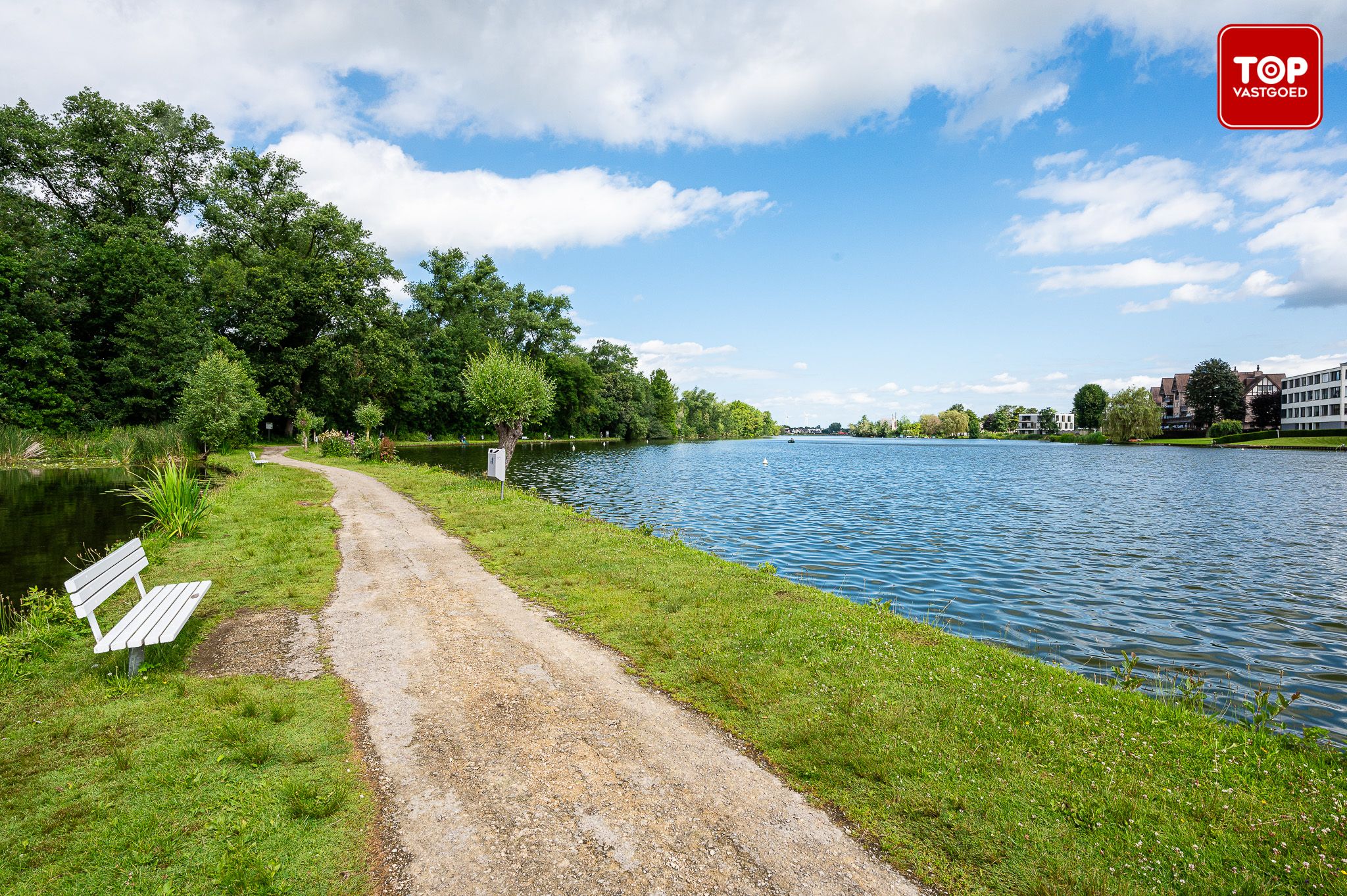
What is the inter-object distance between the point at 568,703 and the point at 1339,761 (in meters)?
7.82

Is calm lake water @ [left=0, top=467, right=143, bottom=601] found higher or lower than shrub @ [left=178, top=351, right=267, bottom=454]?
lower

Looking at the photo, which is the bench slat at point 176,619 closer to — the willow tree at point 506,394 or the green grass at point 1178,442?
the willow tree at point 506,394

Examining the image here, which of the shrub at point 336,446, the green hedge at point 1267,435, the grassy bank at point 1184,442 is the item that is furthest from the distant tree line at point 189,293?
the green hedge at point 1267,435

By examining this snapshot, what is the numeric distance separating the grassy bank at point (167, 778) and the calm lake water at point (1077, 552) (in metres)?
10.7

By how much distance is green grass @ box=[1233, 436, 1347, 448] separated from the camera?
7669 cm

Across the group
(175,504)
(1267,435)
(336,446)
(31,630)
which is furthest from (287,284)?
(1267,435)

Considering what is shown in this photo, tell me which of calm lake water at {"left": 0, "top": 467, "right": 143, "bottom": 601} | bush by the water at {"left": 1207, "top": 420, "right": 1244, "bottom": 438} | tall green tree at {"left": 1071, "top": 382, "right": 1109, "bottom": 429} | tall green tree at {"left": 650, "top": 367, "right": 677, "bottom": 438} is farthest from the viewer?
tall green tree at {"left": 1071, "top": 382, "right": 1109, "bottom": 429}

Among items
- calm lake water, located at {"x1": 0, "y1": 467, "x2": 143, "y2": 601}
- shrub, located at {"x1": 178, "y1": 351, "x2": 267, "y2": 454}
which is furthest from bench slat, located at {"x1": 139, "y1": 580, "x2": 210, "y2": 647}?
shrub, located at {"x1": 178, "y1": 351, "x2": 267, "y2": 454}

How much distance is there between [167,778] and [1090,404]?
19104 cm

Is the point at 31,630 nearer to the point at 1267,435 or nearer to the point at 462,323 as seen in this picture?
the point at 462,323

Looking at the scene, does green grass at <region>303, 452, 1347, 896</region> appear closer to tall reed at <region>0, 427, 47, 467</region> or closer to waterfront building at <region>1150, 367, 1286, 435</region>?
tall reed at <region>0, 427, 47, 467</region>

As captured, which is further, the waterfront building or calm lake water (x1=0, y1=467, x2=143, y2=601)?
the waterfront building

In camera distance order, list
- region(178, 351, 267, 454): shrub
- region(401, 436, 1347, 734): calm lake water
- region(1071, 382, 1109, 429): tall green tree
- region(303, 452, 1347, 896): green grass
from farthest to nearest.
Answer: region(1071, 382, 1109, 429): tall green tree → region(178, 351, 267, 454): shrub → region(401, 436, 1347, 734): calm lake water → region(303, 452, 1347, 896): green grass

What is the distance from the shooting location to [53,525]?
16.9 m
